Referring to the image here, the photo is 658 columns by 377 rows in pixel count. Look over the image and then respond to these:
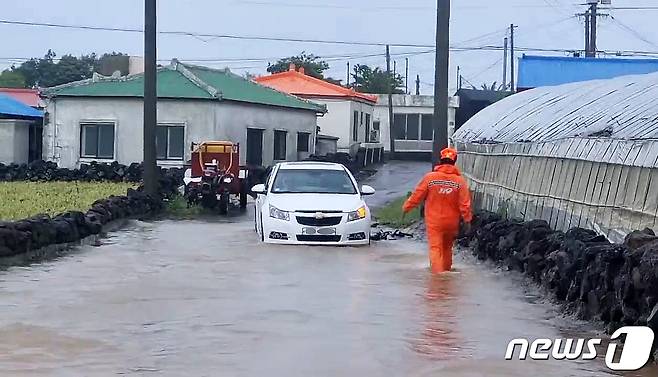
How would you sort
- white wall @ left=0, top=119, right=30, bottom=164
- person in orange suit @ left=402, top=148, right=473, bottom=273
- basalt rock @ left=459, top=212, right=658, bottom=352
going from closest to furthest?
basalt rock @ left=459, top=212, right=658, bottom=352
person in orange suit @ left=402, top=148, right=473, bottom=273
white wall @ left=0, top=119, right=30, bottom=164

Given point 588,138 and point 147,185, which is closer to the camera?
point 588,138

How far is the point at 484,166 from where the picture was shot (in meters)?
26.2

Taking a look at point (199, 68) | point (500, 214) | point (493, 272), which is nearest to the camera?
point (493, 272)

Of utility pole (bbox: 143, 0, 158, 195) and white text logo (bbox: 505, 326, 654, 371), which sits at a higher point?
utility pole (bbox: 143, 0, 158, 195)

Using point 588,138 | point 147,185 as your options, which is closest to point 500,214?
point 588,138

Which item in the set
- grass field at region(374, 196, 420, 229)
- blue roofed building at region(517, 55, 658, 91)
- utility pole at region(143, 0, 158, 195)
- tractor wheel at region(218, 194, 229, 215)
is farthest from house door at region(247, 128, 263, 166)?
utility pole at region(143, 0, 158, 195)

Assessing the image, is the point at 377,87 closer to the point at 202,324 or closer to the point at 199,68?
the point at 199,68

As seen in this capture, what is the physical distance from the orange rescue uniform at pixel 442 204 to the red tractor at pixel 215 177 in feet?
46.3

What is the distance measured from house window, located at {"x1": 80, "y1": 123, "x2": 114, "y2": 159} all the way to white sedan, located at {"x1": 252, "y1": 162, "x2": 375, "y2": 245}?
22.3 metres

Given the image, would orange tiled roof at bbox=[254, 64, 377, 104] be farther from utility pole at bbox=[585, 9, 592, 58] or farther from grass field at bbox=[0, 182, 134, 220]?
grass field at bbox=[0, 182, 134, 220]

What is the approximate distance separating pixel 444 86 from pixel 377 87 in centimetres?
7128

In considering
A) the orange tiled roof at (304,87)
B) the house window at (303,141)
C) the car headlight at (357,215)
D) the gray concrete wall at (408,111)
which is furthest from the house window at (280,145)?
the car headlight at (357,215)

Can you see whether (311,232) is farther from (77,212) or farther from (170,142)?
(170,142)

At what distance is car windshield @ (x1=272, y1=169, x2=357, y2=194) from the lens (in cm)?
2169
